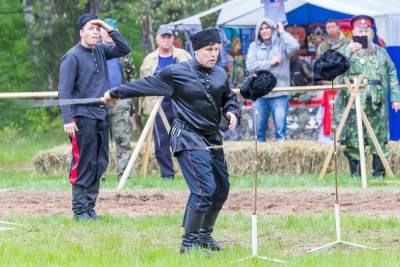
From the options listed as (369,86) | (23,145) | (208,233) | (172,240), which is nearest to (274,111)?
(369,86)

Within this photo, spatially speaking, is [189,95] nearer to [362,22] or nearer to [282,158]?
[362,22]

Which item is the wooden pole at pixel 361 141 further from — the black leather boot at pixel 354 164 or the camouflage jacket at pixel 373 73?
the black leather boot at pixel 354 164

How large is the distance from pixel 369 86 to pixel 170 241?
6.55 metres

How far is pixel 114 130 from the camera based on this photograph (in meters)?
18.0

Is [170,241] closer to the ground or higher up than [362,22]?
closer to the ground

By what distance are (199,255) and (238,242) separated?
1.11m

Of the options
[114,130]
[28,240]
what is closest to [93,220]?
Answer: [28,240]

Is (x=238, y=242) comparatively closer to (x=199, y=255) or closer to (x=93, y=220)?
(x=199, y=255)

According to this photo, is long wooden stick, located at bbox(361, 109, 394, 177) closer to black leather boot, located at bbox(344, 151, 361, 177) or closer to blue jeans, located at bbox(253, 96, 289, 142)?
black leather boot, located at bbox(344, 151, 361, 177)

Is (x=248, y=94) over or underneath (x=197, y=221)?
over

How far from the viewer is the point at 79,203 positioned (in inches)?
530

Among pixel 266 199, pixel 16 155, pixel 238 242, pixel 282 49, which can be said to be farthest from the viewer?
pixel 16 155

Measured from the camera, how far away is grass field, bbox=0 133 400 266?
10.4 m

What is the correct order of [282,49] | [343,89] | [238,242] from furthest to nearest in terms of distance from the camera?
[282,49] < [343,89] < [238,242]
